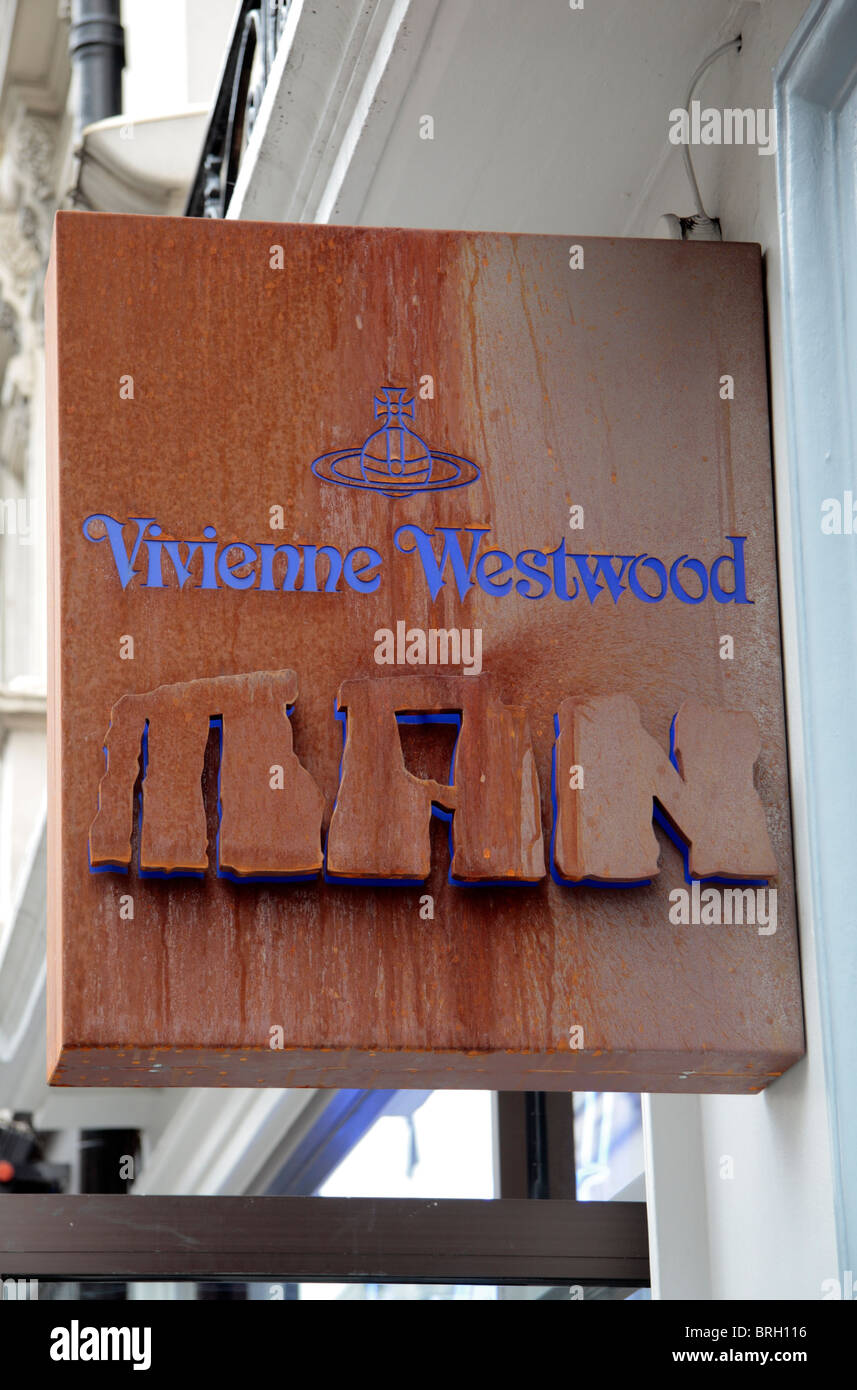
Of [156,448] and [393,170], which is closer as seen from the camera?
[156,448]

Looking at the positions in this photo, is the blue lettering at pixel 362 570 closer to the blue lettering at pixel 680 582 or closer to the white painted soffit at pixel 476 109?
the blue lettering at pixel 680 582

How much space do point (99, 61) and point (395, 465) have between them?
7.04 meters

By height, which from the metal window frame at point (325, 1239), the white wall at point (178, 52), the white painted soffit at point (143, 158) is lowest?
the metal window frame at point (325, 1239)

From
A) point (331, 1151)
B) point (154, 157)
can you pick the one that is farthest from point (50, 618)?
point (154, 157)

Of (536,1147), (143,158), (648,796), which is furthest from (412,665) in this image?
(143,158)

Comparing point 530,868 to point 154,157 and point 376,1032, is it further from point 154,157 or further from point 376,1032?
point 154,157

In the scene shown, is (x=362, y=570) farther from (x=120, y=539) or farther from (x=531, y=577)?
(x=120, y=539)

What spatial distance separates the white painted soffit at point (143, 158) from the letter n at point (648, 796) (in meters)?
6.26

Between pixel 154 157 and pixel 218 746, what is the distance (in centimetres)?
644

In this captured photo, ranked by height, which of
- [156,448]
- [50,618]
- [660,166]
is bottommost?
[50,618]

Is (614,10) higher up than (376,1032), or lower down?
higher up

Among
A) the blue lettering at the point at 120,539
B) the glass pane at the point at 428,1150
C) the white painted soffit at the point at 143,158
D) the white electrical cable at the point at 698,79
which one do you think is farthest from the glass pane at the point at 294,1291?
the white painted soffit at the point at 143,158

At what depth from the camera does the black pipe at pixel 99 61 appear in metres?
10.0

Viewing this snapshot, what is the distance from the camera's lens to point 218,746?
3.51 m
